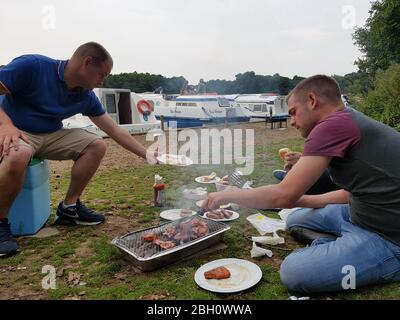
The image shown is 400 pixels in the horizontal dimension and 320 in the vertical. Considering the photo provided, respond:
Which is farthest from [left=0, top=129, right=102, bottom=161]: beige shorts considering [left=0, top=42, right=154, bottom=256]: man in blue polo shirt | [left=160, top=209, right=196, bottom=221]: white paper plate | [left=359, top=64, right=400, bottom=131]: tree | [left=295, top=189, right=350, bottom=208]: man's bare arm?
[left=359, top=64, right=400, bottom=131]: tree

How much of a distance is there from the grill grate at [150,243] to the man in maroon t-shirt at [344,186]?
0.65m

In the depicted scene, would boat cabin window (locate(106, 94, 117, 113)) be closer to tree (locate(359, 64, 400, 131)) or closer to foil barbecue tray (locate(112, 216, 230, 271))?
tree (locate(359, 64, 400, 131))

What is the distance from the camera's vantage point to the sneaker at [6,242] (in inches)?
124

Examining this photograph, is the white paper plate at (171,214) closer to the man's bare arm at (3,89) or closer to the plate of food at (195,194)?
the plate of food at (195,194)

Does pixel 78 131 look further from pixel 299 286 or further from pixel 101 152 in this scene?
pixel 299 286

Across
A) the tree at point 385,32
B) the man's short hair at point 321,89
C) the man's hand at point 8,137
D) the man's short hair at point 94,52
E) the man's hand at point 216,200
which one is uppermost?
the tree at point 385,32

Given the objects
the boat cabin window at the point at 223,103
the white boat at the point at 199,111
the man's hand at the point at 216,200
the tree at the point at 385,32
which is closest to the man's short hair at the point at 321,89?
the man's hand at the point at 216,200

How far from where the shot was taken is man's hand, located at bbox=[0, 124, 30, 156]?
3.14 metres

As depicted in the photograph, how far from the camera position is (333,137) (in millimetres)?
2262

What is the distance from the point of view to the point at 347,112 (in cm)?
234

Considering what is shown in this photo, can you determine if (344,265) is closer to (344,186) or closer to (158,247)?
(344,186)

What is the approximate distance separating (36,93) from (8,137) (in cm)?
68

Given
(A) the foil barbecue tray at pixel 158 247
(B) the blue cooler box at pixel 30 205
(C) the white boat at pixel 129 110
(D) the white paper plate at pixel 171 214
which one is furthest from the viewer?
(C) the white boat at pixel 129 110
